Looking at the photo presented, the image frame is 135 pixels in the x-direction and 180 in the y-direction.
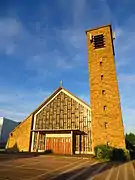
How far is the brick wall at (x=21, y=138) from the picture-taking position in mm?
24125

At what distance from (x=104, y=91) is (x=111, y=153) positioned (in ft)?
26.5

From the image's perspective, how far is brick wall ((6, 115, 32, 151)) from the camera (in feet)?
79.2

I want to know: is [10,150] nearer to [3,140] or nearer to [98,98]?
[98,98]

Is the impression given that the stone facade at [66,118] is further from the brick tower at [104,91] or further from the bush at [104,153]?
the bush at [104,153]

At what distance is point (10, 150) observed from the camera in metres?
24.8

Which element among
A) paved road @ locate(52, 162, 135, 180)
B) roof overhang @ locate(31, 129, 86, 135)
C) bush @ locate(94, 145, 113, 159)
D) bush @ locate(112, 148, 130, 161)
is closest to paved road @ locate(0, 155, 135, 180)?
paved road @ locate(52, 162, 135, 180)

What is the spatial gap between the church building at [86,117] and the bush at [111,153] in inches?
36.2

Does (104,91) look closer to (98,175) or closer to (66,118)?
(66,118)

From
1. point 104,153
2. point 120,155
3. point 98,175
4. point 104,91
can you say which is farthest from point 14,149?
point 98,175

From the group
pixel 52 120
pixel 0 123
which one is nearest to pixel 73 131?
pixel 52 120

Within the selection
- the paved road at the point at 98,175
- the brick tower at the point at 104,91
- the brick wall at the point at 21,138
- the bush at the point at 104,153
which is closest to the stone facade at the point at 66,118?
the brick wall at the point at 21,138

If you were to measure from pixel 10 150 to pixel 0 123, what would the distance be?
20.7 meters

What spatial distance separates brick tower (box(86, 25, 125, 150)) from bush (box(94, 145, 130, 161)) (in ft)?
2.80

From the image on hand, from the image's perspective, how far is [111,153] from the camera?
55.8 ft
